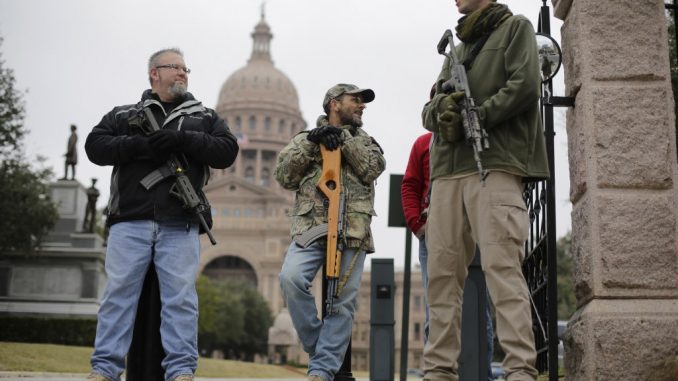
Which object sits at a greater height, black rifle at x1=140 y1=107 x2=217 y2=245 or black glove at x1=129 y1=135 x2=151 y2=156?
black glove at x1=129 y1=135 x2=151 y2=156

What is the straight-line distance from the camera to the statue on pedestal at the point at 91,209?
2709cm

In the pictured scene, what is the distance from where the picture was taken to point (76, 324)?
24.0 metres

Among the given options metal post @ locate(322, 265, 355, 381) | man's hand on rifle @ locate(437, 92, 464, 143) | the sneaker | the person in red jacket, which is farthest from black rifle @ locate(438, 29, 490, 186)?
the sneaker

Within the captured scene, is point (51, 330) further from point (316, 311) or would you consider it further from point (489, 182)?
point (489, 182)

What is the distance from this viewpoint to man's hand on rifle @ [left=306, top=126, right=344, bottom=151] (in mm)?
5848

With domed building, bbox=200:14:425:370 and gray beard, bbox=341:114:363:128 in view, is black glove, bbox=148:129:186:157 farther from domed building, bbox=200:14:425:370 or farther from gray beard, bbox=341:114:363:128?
domed building, bbox=200:14:425:370

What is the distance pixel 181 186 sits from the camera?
17.1ft

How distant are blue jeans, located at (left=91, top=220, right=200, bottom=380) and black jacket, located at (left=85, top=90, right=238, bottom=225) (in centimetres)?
9

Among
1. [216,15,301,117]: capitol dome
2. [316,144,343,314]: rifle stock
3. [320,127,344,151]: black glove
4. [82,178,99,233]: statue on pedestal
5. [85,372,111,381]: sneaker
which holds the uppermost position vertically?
[216,15,301,117]: capitol dome

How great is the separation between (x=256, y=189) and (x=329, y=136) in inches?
3428

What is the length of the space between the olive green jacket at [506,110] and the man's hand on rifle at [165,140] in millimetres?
1473

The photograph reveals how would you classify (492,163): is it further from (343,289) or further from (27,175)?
(27,175)

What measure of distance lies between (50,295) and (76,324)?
136 inches

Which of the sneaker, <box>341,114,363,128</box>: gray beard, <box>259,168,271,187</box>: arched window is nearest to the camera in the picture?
the sneaker
